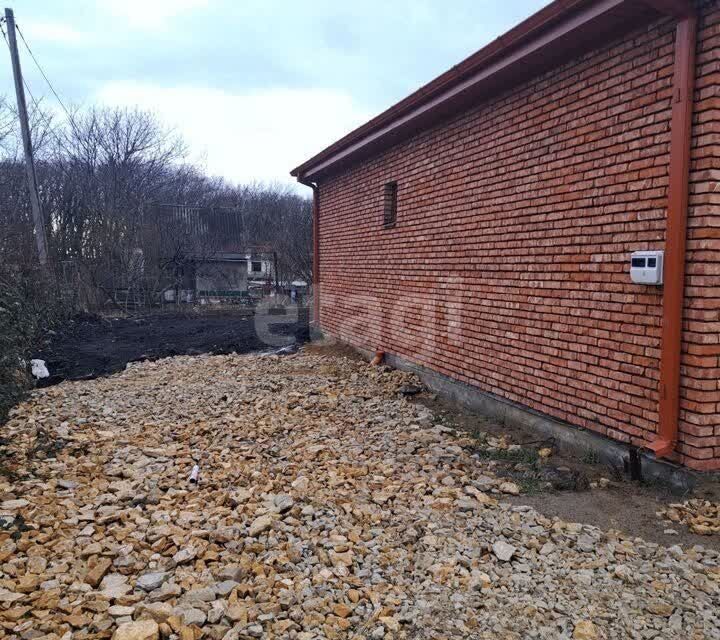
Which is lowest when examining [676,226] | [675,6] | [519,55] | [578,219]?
[676,226]

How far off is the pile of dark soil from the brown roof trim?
5885 mm

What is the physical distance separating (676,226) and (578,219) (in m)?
1.00

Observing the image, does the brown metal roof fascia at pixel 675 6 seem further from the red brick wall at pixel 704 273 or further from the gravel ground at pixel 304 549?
the gravel ground at pixel 304 549

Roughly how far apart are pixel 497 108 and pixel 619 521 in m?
4.09

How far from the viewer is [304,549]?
10.1 feet

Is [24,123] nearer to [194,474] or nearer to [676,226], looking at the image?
[194,474]


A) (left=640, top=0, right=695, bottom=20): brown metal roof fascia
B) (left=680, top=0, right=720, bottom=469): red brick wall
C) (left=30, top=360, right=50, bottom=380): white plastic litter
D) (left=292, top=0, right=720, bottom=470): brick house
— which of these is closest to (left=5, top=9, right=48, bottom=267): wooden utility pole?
(left=30, top=360, right=50, bottom=380): white plastic litter

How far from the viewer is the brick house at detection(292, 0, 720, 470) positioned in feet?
11.5

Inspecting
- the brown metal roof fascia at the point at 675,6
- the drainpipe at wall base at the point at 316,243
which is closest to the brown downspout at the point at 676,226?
the brown metal roof fascia at the point at 675,6

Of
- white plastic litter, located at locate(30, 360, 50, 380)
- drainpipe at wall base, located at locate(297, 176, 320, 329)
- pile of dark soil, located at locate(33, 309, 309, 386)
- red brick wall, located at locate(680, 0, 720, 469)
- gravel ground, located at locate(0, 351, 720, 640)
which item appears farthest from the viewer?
drainpipe at wall base, located at locate(297, 176, 320, 329)

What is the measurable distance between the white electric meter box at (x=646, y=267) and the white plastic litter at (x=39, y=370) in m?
8.29

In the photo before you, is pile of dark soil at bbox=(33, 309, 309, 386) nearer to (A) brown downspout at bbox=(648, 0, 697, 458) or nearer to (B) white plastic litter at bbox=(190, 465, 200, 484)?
(B) white plastic litter at bbox=(190, 465, 200, 484)

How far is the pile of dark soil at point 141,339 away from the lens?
950 centimetres

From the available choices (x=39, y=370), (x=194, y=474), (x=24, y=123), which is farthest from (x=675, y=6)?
(x=24, y=123)
